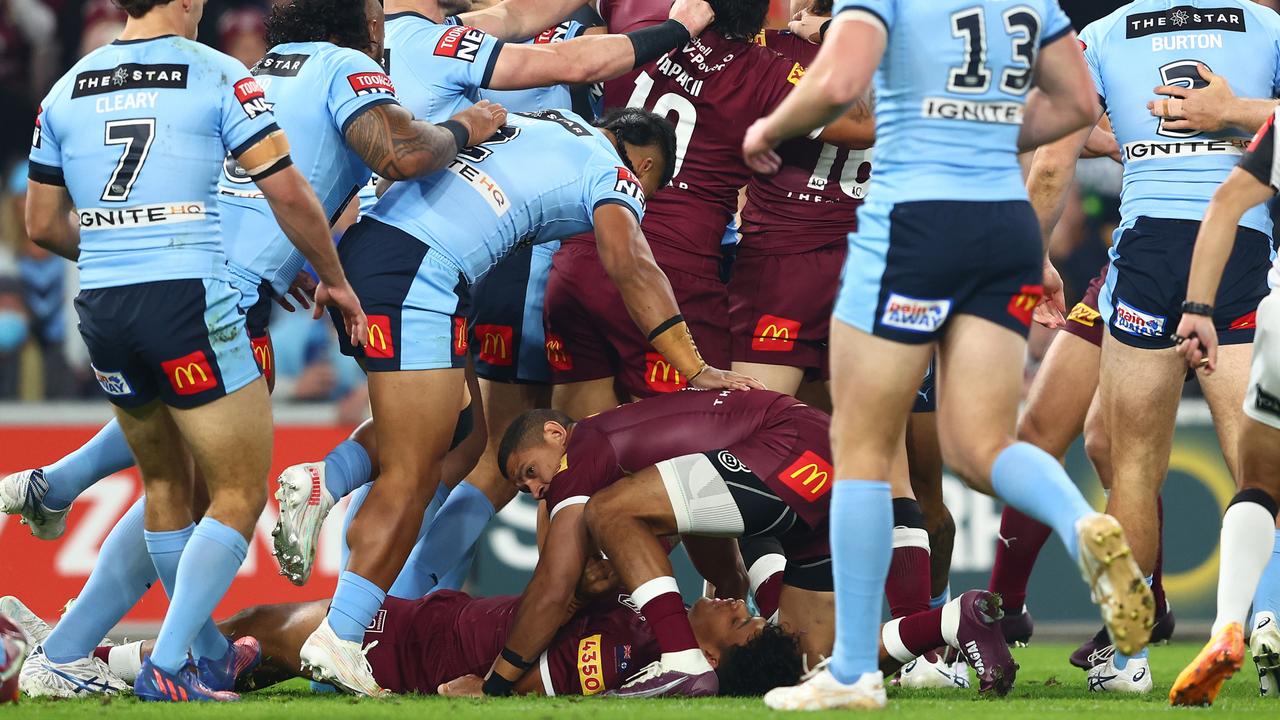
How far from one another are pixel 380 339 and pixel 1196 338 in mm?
2979

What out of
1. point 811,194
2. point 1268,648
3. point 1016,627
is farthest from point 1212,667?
point 811,194

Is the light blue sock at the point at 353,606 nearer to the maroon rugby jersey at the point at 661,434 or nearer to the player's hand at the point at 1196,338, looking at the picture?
the maroon rugby jersey at the point at 661,434

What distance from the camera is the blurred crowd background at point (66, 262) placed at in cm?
1098

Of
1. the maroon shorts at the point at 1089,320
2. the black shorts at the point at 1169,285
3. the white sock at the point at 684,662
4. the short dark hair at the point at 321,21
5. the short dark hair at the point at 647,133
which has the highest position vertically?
the short dark hair at the point at 321,21

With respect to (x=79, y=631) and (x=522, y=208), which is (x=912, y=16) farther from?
(x=79, y=631)

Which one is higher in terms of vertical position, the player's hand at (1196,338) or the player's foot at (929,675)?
the player's hand at (1196,338)

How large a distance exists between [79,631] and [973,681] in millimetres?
3760

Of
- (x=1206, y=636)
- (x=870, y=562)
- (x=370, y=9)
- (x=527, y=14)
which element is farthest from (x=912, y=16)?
(x=1206, y=636)

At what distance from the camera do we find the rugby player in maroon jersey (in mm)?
7172

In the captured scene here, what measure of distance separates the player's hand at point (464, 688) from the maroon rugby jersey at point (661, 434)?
0.71 metres

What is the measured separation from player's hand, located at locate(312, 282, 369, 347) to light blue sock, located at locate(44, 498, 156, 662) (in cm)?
110

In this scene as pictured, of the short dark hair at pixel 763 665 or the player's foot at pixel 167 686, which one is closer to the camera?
the player's foot at pixel 167 686

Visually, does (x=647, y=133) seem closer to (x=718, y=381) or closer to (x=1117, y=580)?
(x=718, y=381)

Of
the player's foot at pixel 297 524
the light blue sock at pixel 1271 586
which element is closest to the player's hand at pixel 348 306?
the player's foot at pixel 297 524
